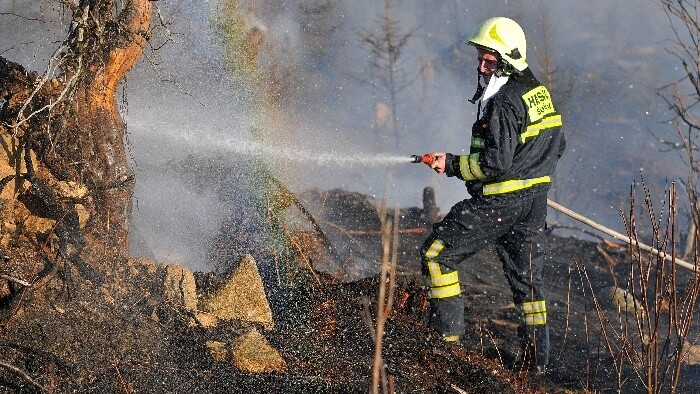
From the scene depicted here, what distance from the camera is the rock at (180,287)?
13.6 ft

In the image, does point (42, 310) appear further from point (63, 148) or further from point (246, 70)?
point (246, 70)

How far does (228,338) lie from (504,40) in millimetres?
2528

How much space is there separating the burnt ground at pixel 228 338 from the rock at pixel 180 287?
7cm

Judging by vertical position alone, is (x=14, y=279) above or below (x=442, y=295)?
above

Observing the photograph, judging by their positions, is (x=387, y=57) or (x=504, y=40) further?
(x=387, y=57)

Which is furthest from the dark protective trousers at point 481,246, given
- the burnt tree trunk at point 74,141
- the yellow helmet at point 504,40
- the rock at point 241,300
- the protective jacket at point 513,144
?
the burnt tree trunk at point 74,141

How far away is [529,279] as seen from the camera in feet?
14.6

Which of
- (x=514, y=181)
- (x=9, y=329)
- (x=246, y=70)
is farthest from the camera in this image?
(x=246, y=70)

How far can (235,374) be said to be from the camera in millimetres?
3479

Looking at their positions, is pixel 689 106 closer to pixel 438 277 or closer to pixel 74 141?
pixel 438 277

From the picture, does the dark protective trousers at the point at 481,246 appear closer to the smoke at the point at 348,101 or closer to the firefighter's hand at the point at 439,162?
the firefighter's hand at the point at 439,162

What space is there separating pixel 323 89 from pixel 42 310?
1207 centimetres

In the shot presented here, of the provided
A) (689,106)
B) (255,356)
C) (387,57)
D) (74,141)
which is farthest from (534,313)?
(387,57)

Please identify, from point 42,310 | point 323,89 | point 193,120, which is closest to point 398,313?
point 42,310
